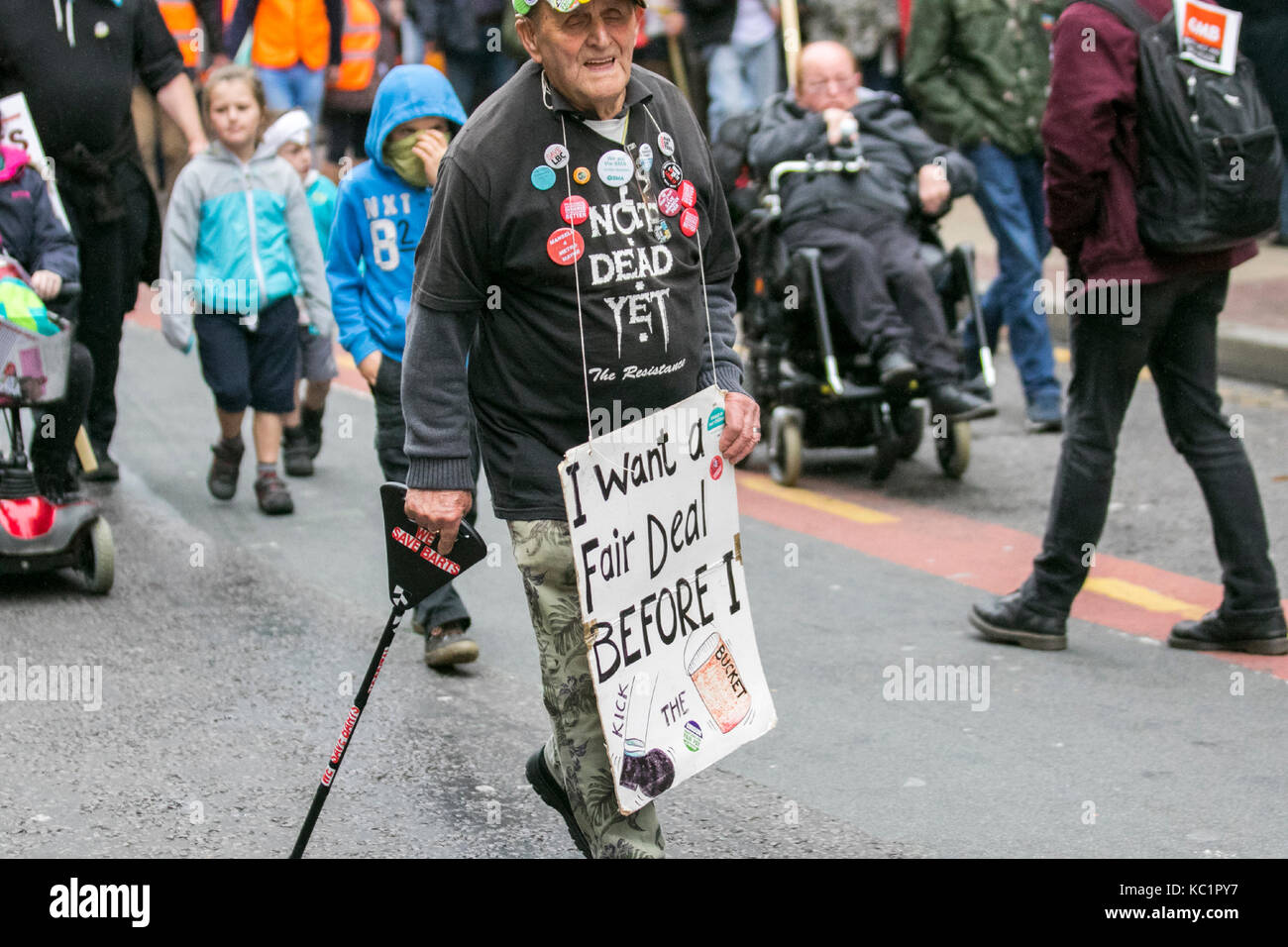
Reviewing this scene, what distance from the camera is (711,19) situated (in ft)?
39.7

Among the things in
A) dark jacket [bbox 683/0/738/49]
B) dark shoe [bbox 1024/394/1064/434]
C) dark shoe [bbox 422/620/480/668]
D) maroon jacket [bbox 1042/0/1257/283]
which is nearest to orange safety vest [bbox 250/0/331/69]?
dark jacket [bbox 683/0/738/49]

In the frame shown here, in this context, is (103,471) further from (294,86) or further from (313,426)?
(294,86)

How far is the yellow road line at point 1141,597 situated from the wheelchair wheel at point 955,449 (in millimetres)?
1362

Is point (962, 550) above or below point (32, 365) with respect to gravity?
below

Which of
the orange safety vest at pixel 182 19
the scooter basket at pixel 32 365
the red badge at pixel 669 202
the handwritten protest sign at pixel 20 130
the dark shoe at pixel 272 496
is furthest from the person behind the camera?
the orange safety vest at pixel 182 19

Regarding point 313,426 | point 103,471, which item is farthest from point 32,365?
point 313,426

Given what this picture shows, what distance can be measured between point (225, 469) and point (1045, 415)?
12.6ft

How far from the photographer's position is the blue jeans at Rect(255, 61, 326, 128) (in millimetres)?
11914

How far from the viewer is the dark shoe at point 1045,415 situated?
8.80m

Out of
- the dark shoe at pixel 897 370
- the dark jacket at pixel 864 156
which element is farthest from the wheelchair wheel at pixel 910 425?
the dark jacket at pixel 864 156

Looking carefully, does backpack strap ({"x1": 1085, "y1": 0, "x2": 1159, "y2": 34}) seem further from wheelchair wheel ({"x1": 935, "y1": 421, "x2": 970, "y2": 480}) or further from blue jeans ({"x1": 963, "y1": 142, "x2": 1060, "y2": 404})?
blue jeans ({"x1": 963, "y1": 142, "x2": 1060, "y2": 404})

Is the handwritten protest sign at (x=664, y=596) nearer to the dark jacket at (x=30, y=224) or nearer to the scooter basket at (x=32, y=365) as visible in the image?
the scooter basket at (x=32, y=365)

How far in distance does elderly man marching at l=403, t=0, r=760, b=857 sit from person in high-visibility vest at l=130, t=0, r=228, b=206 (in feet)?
20.7
